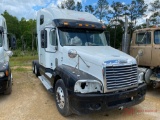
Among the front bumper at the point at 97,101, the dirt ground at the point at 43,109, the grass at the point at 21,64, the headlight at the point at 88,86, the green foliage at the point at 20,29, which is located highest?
the green foliage at the point at 20,29

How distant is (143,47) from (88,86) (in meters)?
3.83

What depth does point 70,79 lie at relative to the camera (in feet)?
14.2

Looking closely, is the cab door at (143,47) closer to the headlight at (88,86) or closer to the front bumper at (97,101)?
the front bumper at (97,101)

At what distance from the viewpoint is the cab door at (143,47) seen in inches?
272

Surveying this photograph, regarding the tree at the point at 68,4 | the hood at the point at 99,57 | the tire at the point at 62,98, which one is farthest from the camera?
the tree at the point at 68,4

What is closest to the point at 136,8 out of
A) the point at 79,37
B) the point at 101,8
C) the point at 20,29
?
the point at 101,8

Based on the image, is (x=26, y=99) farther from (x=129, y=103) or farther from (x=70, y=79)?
(x=129, y=103)

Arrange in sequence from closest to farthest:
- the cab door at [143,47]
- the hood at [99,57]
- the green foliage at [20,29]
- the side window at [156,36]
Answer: the hood at [99,57] → the side window at [156,36] → the cab door at [143,47] → the green foliage at [20,29]

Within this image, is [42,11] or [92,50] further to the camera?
[42,11]

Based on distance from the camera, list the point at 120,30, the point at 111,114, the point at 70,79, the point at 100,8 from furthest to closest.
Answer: the point at 100,8, the point at 120,30, the point at 111,114, the point at 70,79

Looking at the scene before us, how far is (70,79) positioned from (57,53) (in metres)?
1.75

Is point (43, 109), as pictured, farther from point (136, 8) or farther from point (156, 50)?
point (136, 8)

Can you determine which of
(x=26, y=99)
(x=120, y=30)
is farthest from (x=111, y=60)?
(x=120, y=30)

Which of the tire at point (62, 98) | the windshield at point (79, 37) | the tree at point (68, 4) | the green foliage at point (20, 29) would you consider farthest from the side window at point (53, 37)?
the green foliage at point (20, 29)
